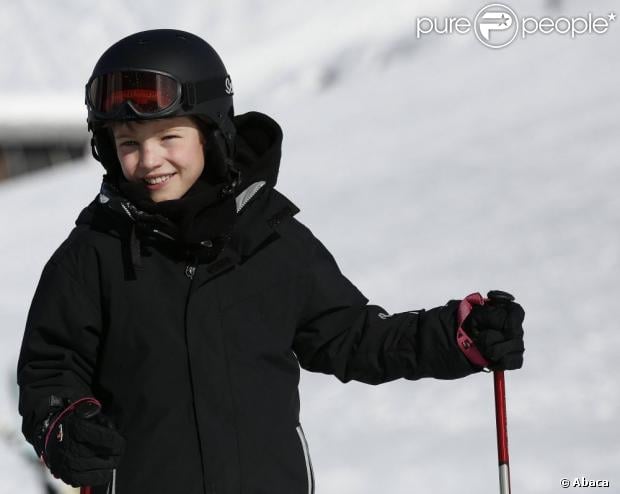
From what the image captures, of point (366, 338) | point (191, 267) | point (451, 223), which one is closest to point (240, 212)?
point (191, 267)

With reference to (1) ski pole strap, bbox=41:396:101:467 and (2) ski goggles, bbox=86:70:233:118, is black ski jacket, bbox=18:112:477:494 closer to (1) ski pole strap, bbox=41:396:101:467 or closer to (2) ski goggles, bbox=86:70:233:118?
(1) ski pole strap, bbox=41:396:101:467

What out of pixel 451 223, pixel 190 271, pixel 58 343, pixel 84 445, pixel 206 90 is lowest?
pixel 84 445

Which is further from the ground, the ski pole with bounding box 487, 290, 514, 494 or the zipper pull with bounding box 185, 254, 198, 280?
the zipper pull with bounding box 185, 254, 198, 280

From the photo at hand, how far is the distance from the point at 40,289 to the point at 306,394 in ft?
20.2

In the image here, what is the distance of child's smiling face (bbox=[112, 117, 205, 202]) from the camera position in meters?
2.80

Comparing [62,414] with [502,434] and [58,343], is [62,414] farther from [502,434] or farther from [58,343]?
[502,434]

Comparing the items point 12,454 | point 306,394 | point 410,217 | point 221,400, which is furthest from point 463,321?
point 410,217

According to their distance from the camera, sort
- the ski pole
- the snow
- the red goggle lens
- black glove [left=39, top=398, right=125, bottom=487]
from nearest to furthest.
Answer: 1. black glove [left=39, top=398, right=125, bottom=487]
2. the red goggle lens
3. the ski pole
4. the snow

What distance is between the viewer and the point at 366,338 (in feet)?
9.67

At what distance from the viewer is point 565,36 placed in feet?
70.0

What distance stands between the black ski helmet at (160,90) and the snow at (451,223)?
174 inches

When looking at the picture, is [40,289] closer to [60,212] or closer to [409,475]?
[409,475]

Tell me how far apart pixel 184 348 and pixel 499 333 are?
75 centimetres

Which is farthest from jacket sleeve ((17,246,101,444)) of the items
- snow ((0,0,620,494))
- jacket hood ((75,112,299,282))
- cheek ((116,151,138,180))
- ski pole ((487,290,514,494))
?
snow ((0,0,620,494))
